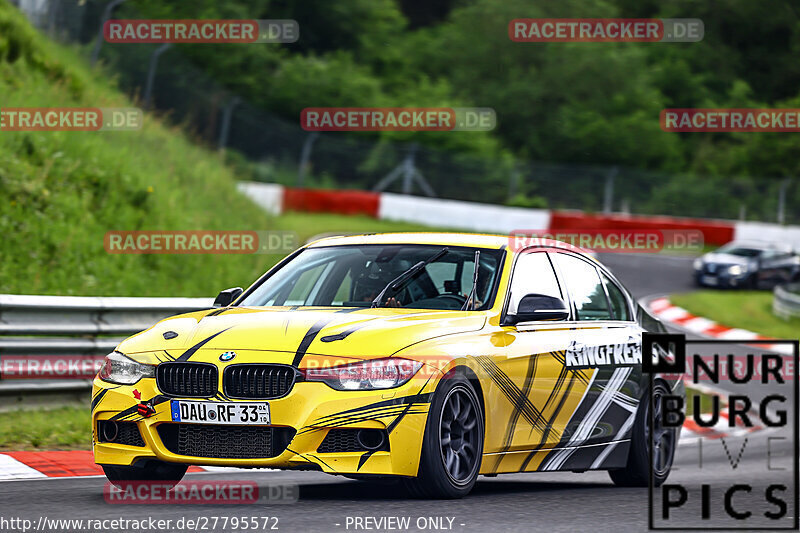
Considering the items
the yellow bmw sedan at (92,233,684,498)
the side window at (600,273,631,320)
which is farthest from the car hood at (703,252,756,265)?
the yellow bmw sedan at (92,233,684,498)

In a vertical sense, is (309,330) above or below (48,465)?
above

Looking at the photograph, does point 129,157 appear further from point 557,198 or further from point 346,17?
point 346,17

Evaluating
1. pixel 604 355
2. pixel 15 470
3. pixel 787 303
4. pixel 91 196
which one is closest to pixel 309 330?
pixel 15 470

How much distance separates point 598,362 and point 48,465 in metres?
3.42

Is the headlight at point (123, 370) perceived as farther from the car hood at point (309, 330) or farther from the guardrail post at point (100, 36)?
the guardrail post at point (100, 36)

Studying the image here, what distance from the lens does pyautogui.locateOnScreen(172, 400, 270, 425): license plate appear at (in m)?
6.37

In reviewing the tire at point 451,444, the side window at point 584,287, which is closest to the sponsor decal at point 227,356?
the tire at point 451,444

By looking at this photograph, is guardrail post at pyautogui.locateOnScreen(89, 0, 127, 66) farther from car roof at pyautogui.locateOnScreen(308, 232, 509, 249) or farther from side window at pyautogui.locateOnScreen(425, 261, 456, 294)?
side window at pyautogui.locateOnScreen(425, 261, 456, 294)

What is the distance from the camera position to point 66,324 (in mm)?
10367

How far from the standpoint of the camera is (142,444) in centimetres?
666

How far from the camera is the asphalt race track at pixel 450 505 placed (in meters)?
6.02

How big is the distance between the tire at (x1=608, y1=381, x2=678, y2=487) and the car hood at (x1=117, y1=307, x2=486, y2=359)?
Result: 6.30 feet

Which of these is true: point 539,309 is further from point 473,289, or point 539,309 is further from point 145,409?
point 145,409

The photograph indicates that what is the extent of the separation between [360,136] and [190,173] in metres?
25.3
